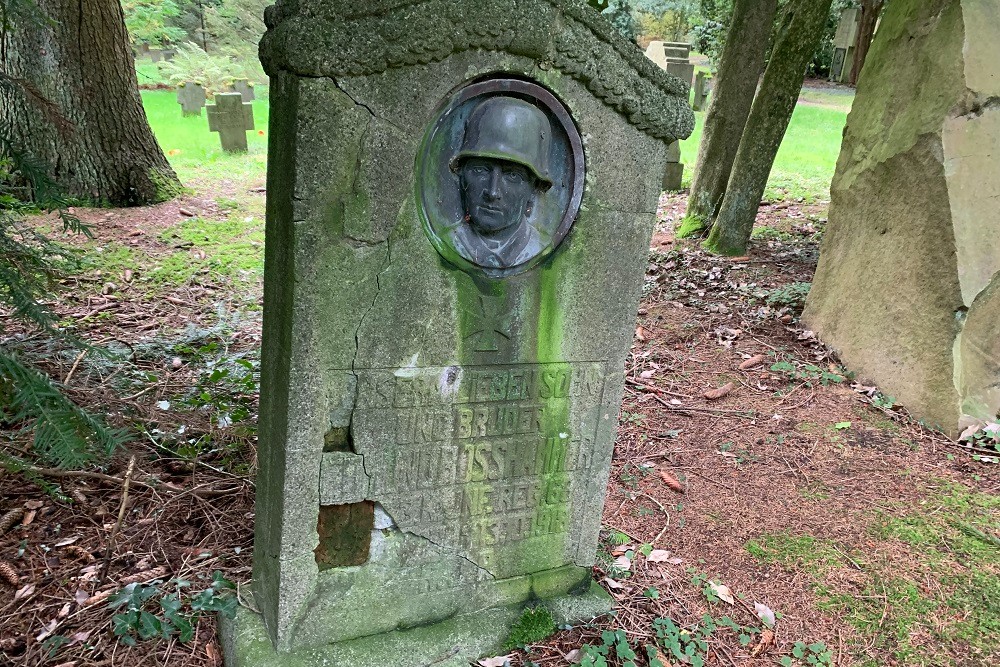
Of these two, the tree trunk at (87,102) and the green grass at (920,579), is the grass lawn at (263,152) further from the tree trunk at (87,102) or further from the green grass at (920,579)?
the green grass at (920,579)

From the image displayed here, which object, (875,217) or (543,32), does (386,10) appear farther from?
(875,217)

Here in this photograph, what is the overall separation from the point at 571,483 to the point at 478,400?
0.60 metres

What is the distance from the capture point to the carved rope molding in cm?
177

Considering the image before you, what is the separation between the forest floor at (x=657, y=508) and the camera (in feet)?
8.48

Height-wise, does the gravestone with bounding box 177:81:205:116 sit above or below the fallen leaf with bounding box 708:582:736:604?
above

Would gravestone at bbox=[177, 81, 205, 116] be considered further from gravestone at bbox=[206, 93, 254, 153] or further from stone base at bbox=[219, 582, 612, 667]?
stone base at bbox=[219, 582, 612, 667]

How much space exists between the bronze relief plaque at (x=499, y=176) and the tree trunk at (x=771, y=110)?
17.1 ft

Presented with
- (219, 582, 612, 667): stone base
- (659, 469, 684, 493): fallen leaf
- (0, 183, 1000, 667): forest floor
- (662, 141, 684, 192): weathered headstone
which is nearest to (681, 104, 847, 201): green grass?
(662, 141, 684, 192): weathered headstone

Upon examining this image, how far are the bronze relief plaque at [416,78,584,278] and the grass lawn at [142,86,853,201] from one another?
7.46 m

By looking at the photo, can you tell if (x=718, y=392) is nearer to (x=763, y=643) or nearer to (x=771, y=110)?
(x=763, y=643)

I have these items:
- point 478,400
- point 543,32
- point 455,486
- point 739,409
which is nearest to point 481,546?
point 455,486

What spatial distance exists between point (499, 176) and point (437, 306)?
45 centimetres

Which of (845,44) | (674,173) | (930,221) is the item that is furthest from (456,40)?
(845,44)

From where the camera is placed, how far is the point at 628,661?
8.09 ft
